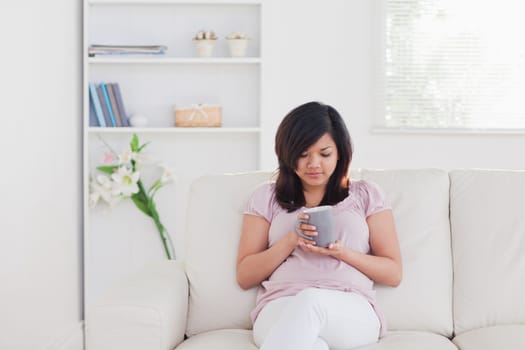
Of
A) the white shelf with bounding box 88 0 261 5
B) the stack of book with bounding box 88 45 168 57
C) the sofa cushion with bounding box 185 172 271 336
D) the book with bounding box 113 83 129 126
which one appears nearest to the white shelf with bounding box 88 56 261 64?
the stack of book with bounding box 88 45 168 57

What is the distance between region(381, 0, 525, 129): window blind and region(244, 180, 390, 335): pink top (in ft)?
6.63

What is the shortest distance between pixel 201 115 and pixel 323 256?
204 cm

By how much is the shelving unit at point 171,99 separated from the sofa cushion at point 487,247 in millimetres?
1864

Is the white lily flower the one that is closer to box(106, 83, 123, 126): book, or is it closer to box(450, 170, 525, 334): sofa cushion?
box(106, 83, 123, 126): book

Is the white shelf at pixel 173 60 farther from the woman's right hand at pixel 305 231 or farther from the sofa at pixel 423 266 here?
the woman's right hand at pixel 305 231

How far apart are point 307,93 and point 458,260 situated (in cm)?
201

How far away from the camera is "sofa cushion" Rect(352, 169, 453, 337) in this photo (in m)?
2.54

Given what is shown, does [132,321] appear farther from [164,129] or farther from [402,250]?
[164,129]

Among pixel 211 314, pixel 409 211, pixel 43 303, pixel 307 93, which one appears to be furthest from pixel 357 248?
pixel 307 93

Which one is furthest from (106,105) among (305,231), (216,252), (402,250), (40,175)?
(305,231)

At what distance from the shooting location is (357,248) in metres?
2.49

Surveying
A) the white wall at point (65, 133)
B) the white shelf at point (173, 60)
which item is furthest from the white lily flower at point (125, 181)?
the white shelf at point (173, 60)

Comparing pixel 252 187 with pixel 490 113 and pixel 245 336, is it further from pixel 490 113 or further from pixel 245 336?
pixel 490 113

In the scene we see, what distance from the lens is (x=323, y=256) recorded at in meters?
2.47
